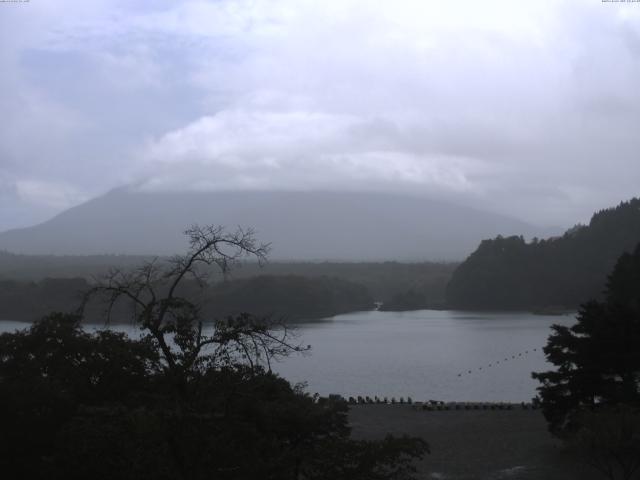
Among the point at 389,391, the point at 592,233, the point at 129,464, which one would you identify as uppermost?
the point at 592,233

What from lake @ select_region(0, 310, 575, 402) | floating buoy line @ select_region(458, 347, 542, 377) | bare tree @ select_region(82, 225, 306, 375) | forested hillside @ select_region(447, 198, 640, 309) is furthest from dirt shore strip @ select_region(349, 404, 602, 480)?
forested hillside @ select_region(447, 198, 640, 309)

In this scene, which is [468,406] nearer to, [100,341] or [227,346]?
[100,341]

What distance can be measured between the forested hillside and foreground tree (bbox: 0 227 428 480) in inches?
2088

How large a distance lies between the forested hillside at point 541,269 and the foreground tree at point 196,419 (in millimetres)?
53030

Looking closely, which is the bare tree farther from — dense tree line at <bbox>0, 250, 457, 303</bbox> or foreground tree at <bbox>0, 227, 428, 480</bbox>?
dense tree line at <bbox>0, 250, 457, 303</bbox>

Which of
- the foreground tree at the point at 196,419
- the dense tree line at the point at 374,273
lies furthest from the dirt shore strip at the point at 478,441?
the dense tree line at the point at 374,273

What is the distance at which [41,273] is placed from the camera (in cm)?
6288

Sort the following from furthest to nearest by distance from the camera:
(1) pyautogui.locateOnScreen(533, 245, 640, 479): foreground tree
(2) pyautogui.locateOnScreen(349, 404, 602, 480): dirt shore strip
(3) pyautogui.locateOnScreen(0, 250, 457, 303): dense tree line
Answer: (3) pyautogui.locateOnScreen(0, 250, 457, 303): dense tree line → (1) pyautogui.locateOnScreen(533, 245, 640, 479): foreground tree → (2) pyautogui.locateOnScreen(349, 404, 602, 480): dirt shore strip

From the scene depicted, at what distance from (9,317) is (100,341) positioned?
29361 millimetres

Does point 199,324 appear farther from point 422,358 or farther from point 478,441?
point 422,358

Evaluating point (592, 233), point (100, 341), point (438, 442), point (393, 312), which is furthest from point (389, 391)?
point (592, 233)

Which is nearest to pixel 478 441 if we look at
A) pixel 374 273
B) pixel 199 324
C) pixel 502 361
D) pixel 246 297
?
pixel 199 324

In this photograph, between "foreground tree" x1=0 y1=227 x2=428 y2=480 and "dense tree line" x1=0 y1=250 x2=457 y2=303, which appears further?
"dense tree line" x1=0 y1=250 x2=457 y2=303

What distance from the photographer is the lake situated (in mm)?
22766
